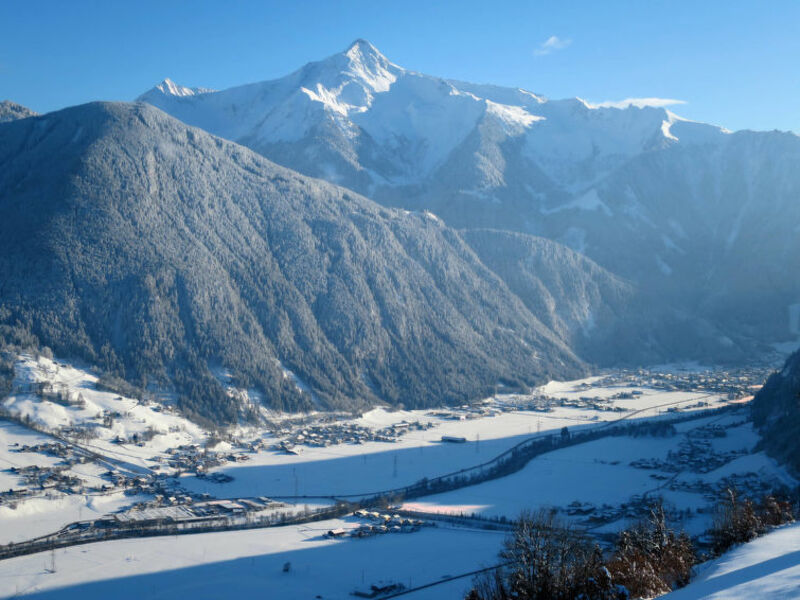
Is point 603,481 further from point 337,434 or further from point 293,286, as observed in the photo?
point 293,286

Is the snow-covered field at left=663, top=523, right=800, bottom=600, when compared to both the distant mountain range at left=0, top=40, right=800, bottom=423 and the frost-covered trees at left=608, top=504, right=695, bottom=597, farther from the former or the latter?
the distant mountain range at left=0, top=40, right=800, bottom=423

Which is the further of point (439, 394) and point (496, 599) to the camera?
point (439, 394)

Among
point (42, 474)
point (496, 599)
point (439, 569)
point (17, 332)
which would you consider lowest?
point (439, 569)

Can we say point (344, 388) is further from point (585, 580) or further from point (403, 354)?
point (585, 580)

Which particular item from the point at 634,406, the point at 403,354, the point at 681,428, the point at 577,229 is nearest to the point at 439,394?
the point at 403,354

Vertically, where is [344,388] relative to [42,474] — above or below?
above

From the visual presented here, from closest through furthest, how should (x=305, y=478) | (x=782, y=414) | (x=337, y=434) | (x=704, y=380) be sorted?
(x=305, y=478) < (x=782, y=414) < (x=337, y=434) < (x=704, y=380)

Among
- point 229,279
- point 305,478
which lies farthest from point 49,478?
point 229,279

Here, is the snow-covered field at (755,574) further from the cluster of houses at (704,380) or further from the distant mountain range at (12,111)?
the distant mountain range at (12,111)
